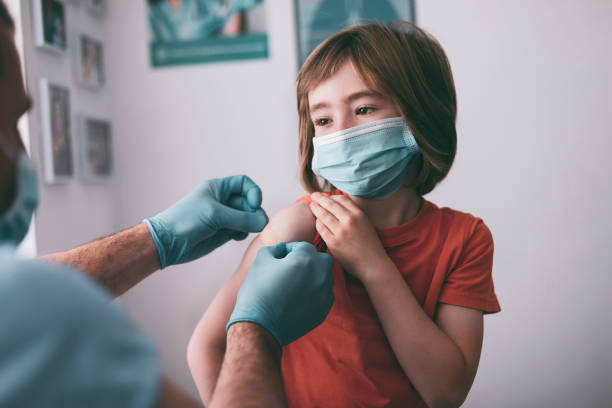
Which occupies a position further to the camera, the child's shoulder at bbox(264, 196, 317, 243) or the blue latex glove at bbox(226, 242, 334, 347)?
the child's shoulder at bbox(264, 196, 317, 243)

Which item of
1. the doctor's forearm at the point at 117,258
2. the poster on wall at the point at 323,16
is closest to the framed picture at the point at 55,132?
the doctor's forearm at the point at 117,258

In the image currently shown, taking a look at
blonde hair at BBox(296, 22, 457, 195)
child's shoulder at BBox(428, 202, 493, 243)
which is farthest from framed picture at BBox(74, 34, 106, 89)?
child's shoulder at BBox(428, 202, 493, 243)

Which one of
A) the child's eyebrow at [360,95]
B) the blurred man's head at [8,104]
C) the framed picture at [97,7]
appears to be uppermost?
the framed picture at [97,7]

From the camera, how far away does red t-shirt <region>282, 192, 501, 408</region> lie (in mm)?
1094

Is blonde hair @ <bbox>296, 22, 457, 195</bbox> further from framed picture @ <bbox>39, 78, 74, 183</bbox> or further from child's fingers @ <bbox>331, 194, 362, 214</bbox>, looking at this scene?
framed picture @ <bbox>39, 78, 74, 183</bbox>

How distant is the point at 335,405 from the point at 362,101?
28.9 inches

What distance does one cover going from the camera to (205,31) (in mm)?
2510

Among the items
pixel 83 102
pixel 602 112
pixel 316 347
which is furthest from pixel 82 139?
pixel 602 112

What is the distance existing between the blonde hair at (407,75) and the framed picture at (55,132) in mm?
1265

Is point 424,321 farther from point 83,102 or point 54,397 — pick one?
point 83,102

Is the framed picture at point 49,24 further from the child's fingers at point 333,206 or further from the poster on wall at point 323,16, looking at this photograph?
the child's fingers at point 333,206

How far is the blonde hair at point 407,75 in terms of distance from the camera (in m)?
1.14

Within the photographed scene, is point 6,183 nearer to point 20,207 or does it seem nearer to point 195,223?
point 20,207

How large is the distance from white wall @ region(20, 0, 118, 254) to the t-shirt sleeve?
167 cm
